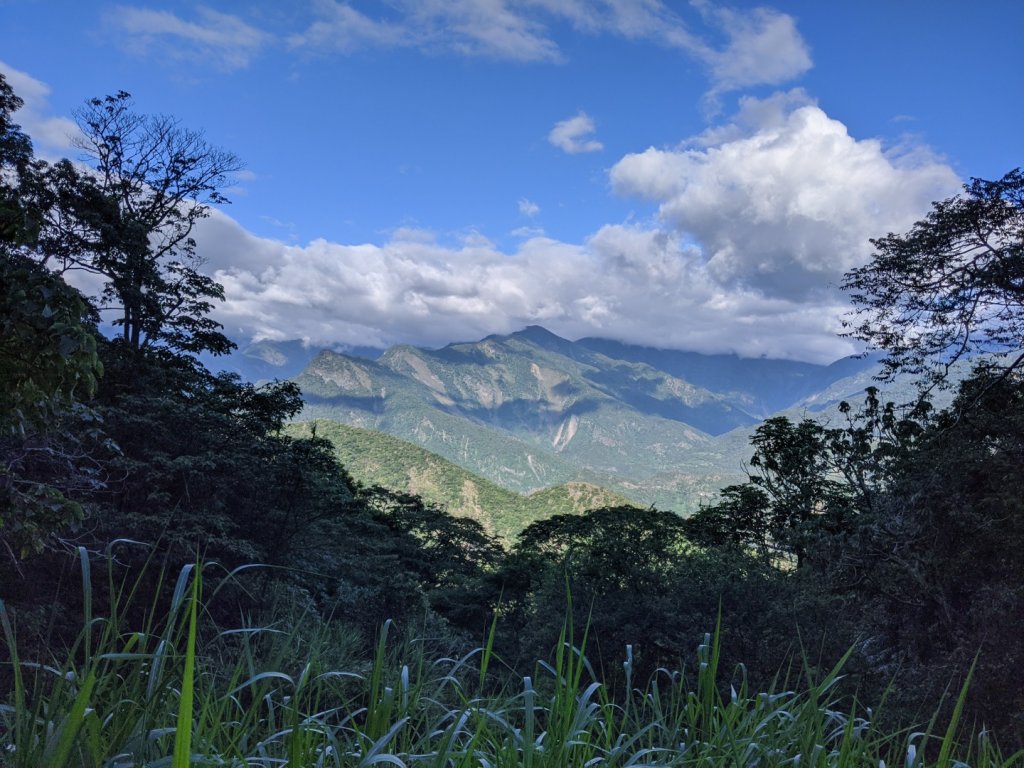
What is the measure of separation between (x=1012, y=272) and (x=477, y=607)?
24.5 meters

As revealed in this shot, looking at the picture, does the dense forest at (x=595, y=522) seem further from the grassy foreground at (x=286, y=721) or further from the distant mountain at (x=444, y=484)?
the distant mountain at (x=444, y=484)

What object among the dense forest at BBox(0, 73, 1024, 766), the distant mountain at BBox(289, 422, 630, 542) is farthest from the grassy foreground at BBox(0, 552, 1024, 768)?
the distant mountain at BBox(289, 422, 630, 542)

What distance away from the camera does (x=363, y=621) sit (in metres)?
21.2

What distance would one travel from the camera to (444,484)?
14775 centimetres

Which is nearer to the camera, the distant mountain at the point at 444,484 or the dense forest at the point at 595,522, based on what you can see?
the dense forest at the point at 595,522

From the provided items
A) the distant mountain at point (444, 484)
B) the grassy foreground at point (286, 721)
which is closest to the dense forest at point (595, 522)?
the grassy foreground at point (286, 721)

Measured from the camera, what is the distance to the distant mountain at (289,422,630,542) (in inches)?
4697

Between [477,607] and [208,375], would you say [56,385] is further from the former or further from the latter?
[477,607]

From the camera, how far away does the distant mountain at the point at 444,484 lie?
119312 mm

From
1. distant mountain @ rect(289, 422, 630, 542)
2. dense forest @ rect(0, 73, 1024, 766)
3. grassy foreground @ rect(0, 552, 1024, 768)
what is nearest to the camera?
grassy foreground @ rect(0, 552, 1024, 768)

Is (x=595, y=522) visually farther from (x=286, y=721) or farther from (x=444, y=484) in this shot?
(x=444, y=484)

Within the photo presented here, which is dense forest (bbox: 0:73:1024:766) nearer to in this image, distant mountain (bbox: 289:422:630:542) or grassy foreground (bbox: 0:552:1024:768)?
grassy foreground (bbox: 0:552:1024:768)

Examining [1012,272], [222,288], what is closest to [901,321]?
[1012,272]

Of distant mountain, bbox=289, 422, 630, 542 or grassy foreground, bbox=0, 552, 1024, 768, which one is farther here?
distant mountain, bbox=289, 422, 630, 542
